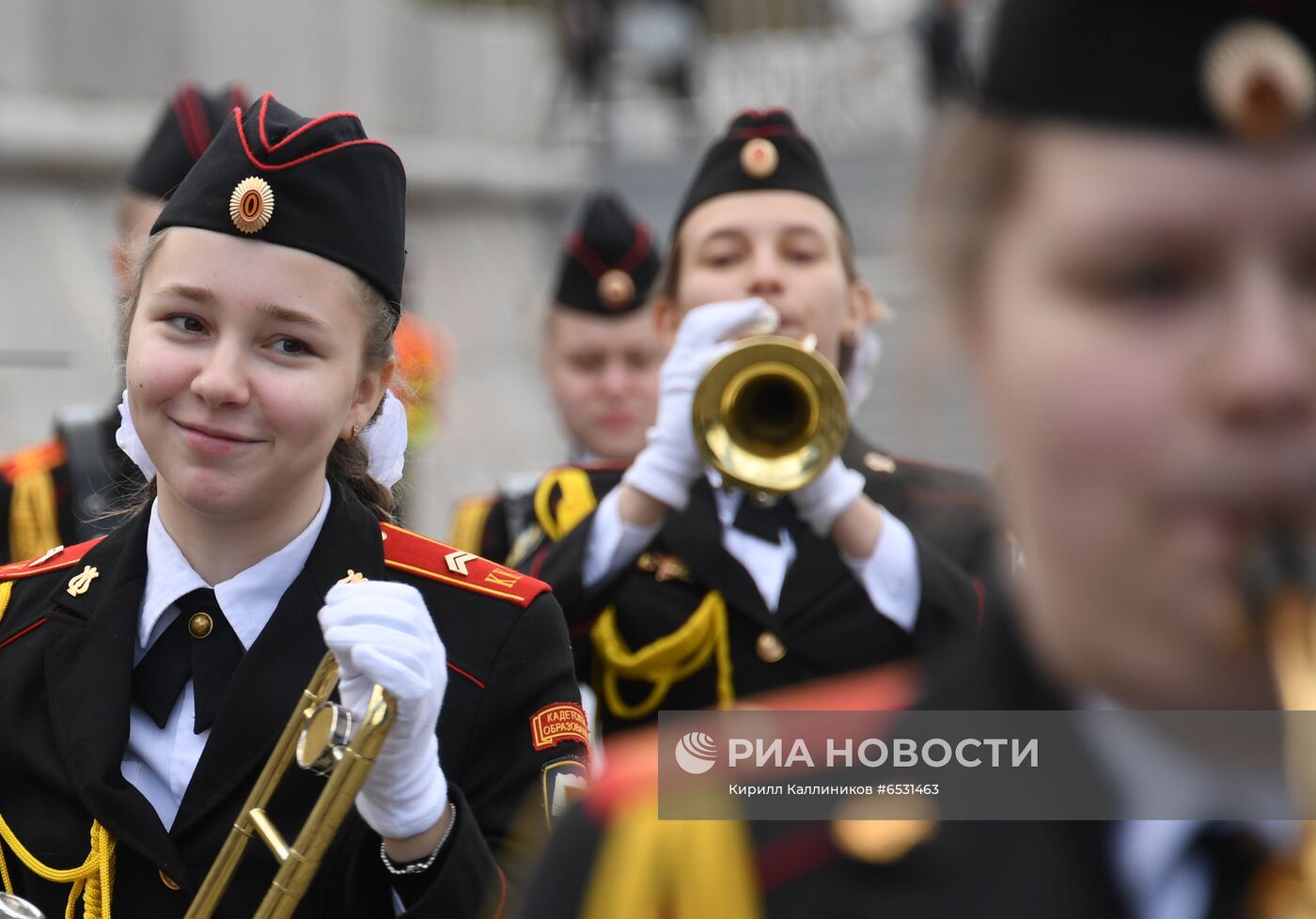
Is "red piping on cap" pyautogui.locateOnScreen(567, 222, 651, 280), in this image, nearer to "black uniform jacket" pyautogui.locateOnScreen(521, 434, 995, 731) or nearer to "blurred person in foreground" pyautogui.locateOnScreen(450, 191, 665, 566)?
"blurred person in foreground" pyautogui.locateOnScreen(450, 191, 665, 566)

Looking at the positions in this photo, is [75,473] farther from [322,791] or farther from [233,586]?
[322,791]

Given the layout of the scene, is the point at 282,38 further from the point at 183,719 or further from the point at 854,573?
the point at 183,719

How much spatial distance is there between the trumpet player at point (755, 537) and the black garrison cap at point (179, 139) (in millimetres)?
1341

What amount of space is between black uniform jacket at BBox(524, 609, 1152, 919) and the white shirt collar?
145 centimetres

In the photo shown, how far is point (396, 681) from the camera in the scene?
94.8 inches

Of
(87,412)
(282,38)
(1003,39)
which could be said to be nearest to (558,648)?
(1003,39)

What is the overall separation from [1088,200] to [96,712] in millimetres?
1879

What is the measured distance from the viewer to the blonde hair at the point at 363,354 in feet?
9.56

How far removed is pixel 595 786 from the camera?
4.90ft

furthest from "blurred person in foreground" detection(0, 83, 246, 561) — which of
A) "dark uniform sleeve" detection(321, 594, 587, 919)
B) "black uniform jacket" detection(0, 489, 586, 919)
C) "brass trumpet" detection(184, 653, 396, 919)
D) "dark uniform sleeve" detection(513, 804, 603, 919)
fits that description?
"dark uniform sleeve" detection(513, 804, 603, 919)

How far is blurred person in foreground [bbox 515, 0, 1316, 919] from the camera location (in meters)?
1.19

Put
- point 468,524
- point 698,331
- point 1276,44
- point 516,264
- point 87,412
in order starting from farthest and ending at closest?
point 516,264 < point 468,524 < point 87,412 < point 698,331 < point 1276,44

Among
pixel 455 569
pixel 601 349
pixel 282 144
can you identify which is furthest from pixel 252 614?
pixel 601 349

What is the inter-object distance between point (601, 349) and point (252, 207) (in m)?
2.85
